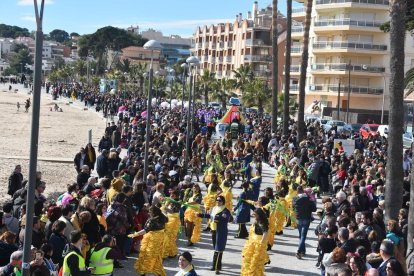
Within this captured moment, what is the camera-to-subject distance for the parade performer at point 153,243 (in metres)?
11.8

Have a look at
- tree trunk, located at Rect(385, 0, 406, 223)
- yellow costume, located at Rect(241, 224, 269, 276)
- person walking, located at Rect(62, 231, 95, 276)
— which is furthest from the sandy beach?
person walking, located at Rect(62, 231, 95, 276)

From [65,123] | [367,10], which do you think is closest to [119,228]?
[65,123]

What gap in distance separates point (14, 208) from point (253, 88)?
46.4 metres

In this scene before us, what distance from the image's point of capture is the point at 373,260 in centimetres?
991

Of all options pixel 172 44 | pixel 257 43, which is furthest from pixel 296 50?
pixel 172 44

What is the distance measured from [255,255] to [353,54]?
196ft

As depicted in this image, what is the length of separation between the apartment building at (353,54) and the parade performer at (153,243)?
5667cm

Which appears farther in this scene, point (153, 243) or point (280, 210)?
point (280, 210)

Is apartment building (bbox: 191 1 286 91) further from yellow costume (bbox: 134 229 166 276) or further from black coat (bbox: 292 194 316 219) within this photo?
yellow costume (bbox: 134 229 166 276)

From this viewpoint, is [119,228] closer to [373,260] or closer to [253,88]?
[373,260]

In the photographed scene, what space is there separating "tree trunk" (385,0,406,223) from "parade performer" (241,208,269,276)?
18.6 ft

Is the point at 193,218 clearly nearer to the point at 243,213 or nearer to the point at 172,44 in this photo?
the point at 243,213

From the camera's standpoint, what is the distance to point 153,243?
11.8 metres

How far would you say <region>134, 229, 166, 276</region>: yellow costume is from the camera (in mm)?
11828
